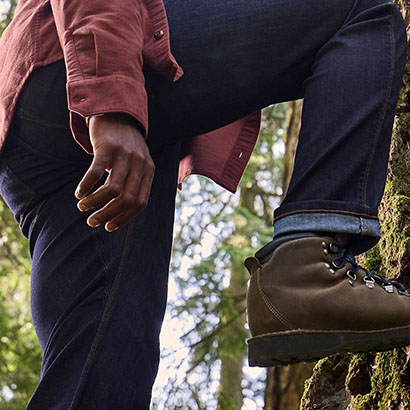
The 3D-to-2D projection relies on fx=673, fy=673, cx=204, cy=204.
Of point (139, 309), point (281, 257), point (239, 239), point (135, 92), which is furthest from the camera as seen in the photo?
point (239, 239)

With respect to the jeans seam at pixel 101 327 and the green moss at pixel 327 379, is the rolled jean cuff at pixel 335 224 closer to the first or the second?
the jeans seam at pixel 101 327

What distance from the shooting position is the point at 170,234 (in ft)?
6.20

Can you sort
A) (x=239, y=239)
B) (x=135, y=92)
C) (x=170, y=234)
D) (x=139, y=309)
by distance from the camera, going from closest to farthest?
(x=135, y=92) → (x=139, y=309) → (x=170, y=234) → (x=239, y=239)

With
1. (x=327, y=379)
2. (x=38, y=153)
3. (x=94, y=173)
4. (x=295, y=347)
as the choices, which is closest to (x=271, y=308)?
(x=295, y=347)

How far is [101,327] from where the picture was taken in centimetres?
166

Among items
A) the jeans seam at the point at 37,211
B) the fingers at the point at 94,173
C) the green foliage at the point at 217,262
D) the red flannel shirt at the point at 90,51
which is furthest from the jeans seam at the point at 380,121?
the green foliage at the point at 217,262

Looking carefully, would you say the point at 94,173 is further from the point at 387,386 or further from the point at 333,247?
the point at 387,386

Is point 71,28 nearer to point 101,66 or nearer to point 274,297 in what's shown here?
point 101,66

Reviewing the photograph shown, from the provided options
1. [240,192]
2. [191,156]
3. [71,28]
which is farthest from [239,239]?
[71,28]

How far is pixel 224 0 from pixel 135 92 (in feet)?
1.17

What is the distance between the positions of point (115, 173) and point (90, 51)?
0.95ft

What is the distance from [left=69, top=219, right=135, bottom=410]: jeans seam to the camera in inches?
62.6

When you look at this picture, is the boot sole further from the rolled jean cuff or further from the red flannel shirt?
Result: the red flannel shirt

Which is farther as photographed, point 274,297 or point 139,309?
point 139,309
